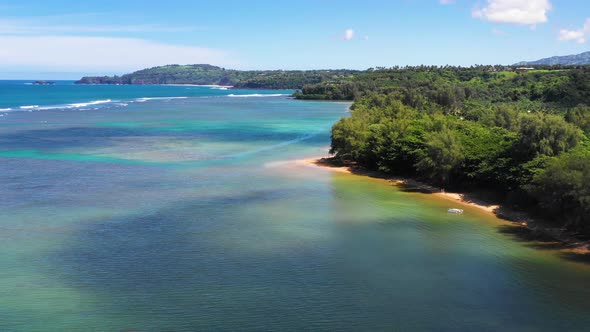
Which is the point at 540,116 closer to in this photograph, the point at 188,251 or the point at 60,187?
the point at 188,251

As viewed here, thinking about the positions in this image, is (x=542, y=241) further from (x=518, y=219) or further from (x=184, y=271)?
(x=184, y=271)

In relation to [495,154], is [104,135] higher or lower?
lower

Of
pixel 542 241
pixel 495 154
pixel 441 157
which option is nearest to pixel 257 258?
pixel 542 241

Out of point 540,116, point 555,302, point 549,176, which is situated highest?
point 540,116

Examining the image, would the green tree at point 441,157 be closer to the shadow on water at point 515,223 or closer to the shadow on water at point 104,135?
the shadow on water at point 515,223

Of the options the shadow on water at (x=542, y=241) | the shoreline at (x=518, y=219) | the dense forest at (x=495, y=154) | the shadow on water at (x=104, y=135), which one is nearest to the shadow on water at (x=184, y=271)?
the shadow on water at (x=542, y=241)

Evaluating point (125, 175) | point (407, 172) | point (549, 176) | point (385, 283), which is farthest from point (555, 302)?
point (125, 175)
